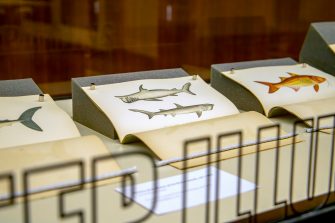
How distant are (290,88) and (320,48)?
0.54 meters

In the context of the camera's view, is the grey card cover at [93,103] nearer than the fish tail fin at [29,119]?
No

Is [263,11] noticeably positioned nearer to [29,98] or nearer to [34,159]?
[29,98]

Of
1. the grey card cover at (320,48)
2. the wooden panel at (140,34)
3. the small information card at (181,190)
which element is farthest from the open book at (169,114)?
the grey card cover at (320,48)

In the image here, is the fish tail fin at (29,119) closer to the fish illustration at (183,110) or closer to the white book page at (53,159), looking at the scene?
the white book page at (53,159)

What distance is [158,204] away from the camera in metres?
1.40

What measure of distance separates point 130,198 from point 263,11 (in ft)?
6.37

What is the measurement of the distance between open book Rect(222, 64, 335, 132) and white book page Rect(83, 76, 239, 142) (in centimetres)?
18

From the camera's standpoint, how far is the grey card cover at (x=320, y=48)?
112 inches

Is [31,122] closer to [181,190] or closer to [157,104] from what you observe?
[157,104]

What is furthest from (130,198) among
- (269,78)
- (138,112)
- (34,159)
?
(269,78)

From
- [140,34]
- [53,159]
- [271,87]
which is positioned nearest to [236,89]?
[271,87]

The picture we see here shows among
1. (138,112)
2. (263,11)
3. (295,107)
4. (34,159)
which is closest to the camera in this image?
(34,159)

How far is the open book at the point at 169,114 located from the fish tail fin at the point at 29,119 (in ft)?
0.69

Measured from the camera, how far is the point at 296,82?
249 cm
